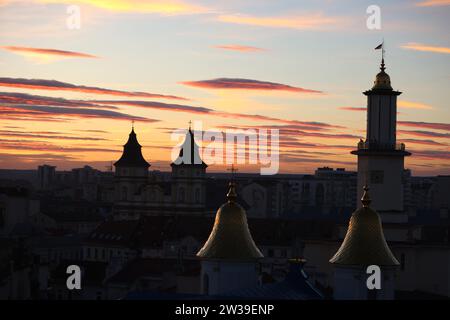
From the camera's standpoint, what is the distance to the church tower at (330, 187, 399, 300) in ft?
174

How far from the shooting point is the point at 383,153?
76.6 metres

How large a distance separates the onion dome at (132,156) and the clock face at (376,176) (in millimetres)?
93126

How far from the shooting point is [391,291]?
2108 inches

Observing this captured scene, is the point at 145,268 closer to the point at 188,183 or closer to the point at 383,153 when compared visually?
the point at 383,153

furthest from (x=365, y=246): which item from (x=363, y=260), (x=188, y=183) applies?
(x=188, y=183)

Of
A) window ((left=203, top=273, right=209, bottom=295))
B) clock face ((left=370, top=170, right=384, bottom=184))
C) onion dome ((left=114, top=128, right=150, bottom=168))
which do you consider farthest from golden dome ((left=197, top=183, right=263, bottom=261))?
onion dome ((left=114, top=128, right=150, bottom=168))

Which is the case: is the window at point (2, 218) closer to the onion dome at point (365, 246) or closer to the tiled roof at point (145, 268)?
the tiled roof at point (145, 268)

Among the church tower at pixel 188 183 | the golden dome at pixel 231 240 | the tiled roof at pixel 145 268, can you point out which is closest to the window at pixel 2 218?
the tiled roof at pixel 145 268

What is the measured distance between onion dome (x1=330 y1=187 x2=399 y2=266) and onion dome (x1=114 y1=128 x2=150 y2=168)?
116m

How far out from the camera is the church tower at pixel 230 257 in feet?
183

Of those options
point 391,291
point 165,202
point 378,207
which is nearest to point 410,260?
point 378,207

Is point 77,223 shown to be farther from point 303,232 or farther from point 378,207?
point 378,207
